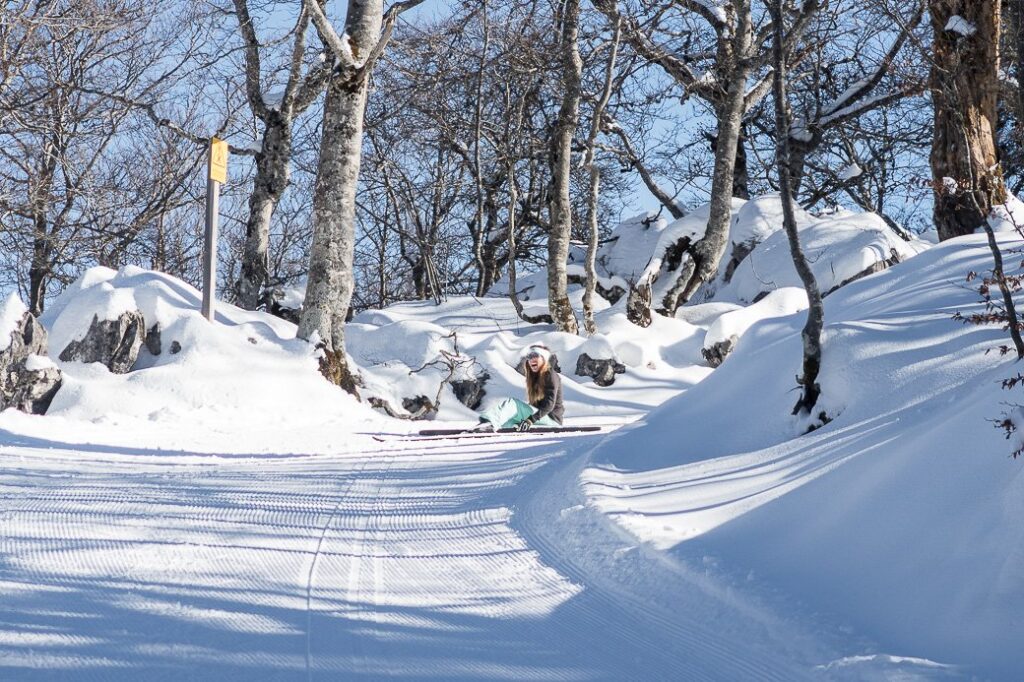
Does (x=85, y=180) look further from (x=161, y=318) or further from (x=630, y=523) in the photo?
(x=630, y=523)

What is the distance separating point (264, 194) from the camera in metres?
16.0

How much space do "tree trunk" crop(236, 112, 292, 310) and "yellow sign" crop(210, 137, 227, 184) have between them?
10.4 ft

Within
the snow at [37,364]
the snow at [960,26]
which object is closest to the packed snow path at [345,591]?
the snow at [37,364]

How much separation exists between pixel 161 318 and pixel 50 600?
→ 9711mm

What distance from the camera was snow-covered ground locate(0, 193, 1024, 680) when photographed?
3119 mm

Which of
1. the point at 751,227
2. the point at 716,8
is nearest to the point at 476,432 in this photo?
the point at 716,8

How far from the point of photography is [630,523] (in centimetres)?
507

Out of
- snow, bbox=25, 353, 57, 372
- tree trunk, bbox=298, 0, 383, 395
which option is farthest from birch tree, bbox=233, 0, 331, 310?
snow, bbox=25, 353, 57, 372

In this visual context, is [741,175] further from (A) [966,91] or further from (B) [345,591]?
(B) [345,591]

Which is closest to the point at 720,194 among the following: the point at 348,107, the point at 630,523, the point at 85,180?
the point at 348,107

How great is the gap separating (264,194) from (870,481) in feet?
43.6

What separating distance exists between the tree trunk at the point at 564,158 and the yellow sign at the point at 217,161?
252 inches

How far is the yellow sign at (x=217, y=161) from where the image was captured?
39.7ft

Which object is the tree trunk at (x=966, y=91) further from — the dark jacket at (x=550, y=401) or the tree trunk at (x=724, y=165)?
the tree trunk at (x=724, y=165)
